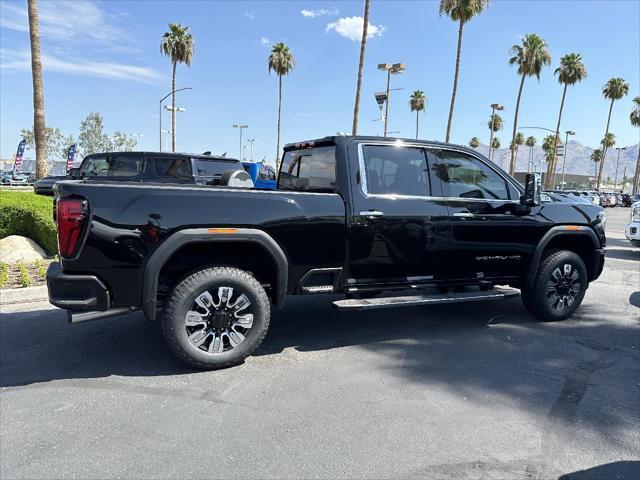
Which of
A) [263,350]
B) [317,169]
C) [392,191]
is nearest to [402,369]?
[263,350]

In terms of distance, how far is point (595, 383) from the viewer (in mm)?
3834

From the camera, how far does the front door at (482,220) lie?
479 cm

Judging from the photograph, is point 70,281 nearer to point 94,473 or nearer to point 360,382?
point 94,473

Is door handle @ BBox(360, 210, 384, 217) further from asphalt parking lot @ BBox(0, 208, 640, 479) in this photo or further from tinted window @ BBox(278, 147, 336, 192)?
asphalt parking lot @ BBox(0, 208, 640, 479)

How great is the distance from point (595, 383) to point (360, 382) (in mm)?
1890

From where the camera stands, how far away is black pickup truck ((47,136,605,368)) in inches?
138

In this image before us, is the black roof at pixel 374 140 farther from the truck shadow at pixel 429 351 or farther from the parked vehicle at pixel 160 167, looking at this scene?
the parked vehicle at pixel 160 167

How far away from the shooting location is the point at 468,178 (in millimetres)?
4996

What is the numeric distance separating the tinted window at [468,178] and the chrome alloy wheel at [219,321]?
2.35m

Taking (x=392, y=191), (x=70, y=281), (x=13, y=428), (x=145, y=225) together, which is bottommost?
(x=13, y=428)

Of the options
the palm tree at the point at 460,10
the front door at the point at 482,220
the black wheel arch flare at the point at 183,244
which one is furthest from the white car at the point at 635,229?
the palm tree at the point at 460,10

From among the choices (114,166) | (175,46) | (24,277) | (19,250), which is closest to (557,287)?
(24,277)

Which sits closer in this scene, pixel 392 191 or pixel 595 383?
pixel 595 383

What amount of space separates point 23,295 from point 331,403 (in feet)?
15.2
